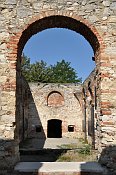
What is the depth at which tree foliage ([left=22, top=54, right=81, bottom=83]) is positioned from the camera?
Answer: 35.3 m

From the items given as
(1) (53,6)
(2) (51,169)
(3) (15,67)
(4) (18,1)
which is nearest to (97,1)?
(1) (53,6)

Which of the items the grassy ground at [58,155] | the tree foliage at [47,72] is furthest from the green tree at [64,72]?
the grassy ground at [58,155]

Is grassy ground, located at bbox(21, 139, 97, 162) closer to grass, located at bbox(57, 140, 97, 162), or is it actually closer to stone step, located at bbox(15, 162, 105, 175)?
grass, located at bbox(57, 140, 97, 162)

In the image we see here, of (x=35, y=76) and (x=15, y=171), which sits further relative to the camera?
(x=35, y=76)

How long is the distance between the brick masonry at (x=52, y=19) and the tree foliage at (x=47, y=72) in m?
27.9

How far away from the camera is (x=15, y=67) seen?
253 inches

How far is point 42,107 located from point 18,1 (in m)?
14.8

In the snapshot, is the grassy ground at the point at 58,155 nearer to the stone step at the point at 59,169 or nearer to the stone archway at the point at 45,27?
the stone step at the point at 59,169

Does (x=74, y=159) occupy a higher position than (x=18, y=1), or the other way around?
(x=18, y=1)

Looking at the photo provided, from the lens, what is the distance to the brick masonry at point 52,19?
6.28 meters

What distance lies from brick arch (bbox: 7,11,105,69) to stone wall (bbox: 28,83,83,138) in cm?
1406

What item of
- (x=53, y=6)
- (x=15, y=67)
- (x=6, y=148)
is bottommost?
(x=6, y=148)

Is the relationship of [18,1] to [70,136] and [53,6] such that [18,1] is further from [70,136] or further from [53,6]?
[70,136]

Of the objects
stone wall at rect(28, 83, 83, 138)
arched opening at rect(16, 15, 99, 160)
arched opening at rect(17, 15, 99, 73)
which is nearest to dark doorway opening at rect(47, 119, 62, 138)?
stone wall at rect(28, 83, 83, 138)
